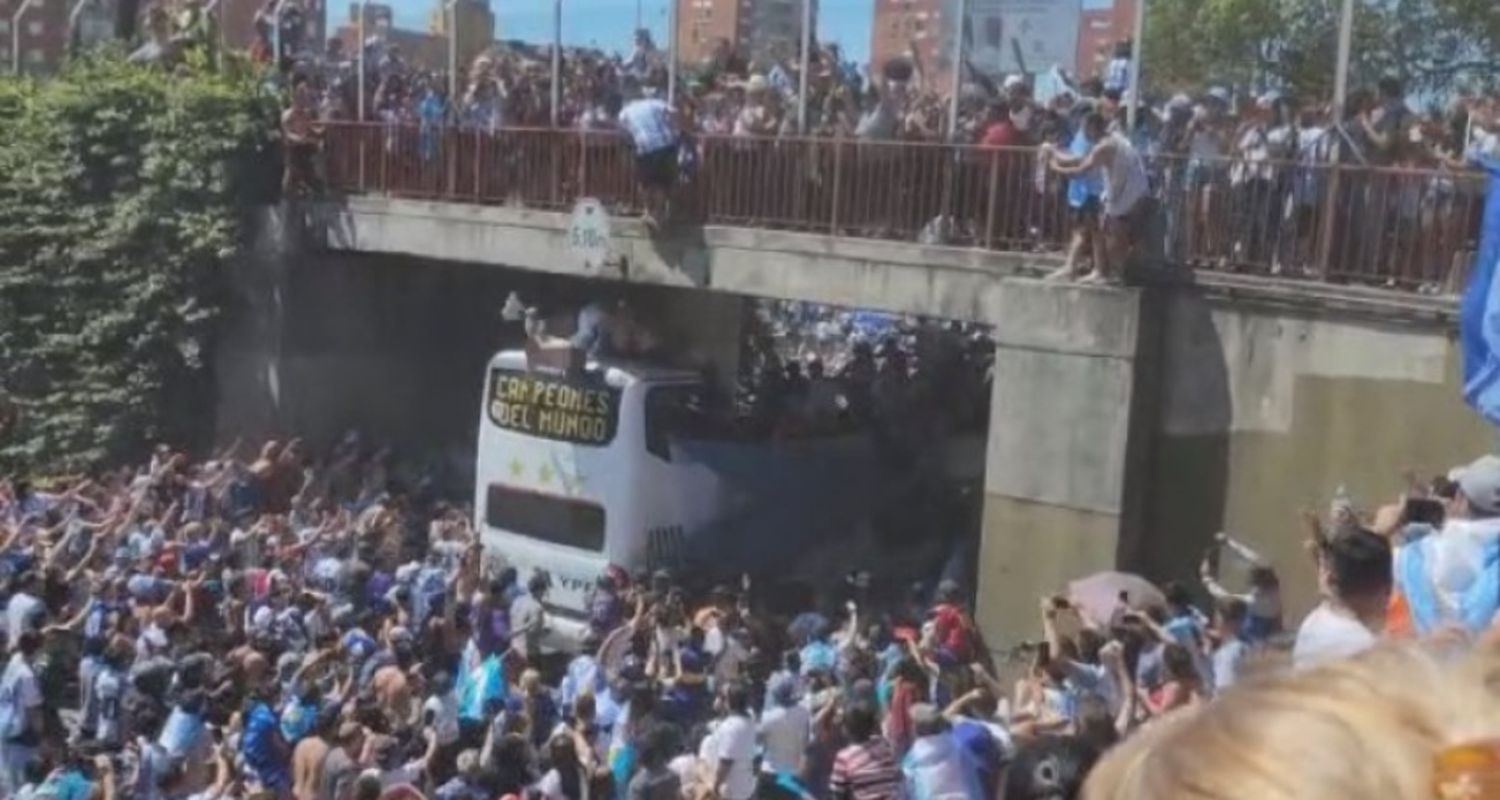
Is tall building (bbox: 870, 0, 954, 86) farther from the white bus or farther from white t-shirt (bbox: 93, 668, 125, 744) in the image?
white t-shirt (bbox: 93, 668, 125, 744)

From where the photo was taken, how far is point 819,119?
1694 cm

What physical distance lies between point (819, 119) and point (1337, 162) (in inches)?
209

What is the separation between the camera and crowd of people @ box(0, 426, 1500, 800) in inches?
309

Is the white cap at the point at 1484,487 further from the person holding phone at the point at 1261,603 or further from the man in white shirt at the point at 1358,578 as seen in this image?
the person holding phone at the point at 1261,603

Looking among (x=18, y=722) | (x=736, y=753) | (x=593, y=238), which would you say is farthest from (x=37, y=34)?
(x=736, y=753)

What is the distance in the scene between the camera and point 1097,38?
15.2 m

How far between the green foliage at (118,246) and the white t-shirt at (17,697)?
1088 centimetres

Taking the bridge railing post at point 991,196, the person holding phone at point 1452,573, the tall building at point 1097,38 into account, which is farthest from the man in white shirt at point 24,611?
the person holding phone at point 1452,573

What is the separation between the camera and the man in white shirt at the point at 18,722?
11.6 meters

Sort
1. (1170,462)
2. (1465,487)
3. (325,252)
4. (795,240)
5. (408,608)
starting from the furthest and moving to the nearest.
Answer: (325,252) → (795,240) → (408,608) → (1170,462) → (1465,487)

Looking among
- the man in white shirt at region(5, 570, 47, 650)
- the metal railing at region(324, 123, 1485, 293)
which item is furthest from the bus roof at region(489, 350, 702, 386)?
the man in white shirt at region(5, 570, 47, 650)

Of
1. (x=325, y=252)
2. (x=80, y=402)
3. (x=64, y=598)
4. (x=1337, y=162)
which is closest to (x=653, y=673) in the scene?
(x=64, y=598)

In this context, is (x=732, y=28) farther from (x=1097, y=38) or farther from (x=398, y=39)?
(x=398, y=39)

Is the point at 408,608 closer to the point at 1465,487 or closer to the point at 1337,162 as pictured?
the point at 1337,162
